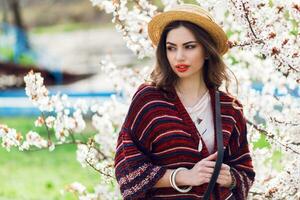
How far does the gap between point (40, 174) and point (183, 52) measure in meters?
6.32

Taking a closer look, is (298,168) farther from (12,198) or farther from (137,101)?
(12,198)

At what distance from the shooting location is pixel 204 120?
121 inches

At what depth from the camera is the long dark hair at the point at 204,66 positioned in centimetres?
310

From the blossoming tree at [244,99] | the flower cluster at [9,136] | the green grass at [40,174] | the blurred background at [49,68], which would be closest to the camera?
the blossoming tree at [244,99]

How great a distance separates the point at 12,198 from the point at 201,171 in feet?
15.8

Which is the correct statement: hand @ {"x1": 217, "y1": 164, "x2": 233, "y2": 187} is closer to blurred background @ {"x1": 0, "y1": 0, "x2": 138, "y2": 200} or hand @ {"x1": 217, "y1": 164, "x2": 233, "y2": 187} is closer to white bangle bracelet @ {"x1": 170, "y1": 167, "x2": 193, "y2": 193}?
white bangle bracelet @ {"x1": 170, "y1": 167, "x2": 193, "y2": 193}

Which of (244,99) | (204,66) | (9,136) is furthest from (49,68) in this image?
(204,66)

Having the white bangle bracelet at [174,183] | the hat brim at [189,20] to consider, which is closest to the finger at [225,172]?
the white bangle bracelet at [174,183]

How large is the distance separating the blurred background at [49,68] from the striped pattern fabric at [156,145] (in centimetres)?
366

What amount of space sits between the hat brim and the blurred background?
3.48 meters

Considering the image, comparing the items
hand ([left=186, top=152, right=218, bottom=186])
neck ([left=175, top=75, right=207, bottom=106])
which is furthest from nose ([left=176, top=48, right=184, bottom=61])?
hand ([left=186, top=152, right=218, bottom=186])

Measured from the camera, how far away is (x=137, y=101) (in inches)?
121

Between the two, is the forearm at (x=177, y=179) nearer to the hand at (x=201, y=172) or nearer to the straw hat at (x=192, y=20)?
the hand at (x=201, y=172)

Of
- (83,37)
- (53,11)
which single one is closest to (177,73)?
(83,37)
